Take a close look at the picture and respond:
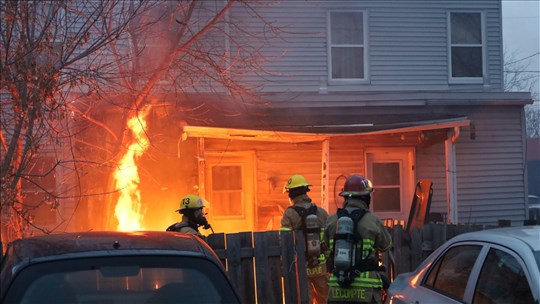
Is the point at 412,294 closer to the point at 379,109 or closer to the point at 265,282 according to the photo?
the point at 265,282

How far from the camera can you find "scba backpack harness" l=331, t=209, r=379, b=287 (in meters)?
5.48

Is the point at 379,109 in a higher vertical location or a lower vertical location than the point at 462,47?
lower

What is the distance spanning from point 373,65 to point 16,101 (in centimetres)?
924

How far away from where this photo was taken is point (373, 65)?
14227 mm

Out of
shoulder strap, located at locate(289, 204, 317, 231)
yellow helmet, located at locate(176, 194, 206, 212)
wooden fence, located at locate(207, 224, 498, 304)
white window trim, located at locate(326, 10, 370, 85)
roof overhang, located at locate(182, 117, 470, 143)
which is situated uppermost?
white window trim, located at locate(326, 10, 370, 85)

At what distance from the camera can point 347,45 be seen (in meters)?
14.3

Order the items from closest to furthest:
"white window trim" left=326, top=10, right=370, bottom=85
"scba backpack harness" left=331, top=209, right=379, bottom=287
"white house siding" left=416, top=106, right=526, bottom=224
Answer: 1. "scba backpack harness" left=331, top=209, right=379, bottom=287
2. "white house siding" left=416, top=106, right=526, bottom=224
3. "white window trim" left=326, top=10, right=370, bottom=85

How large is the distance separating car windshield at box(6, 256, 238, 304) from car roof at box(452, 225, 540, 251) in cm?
176

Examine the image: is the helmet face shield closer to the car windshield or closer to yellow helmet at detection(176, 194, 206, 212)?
yellow helmet at detection(176, 194, 206, 212)

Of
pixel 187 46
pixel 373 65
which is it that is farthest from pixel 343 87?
pixel 187 46

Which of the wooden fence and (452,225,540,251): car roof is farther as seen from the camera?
the wooden fence

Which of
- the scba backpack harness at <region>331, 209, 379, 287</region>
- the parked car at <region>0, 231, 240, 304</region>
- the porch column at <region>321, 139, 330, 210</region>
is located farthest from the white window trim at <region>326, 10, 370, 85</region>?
the parked car at <region>0, 231, 240, 304</region>

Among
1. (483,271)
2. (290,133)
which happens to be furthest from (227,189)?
(483,271)

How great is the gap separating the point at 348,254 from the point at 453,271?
939mm
